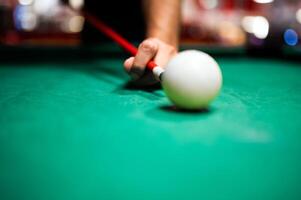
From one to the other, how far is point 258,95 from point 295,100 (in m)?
0.15

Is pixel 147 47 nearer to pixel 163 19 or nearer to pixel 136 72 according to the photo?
pixel 136 72

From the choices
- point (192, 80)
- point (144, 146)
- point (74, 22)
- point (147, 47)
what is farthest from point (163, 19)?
point (74, 22)

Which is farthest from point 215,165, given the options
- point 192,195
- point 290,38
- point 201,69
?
point 290,38

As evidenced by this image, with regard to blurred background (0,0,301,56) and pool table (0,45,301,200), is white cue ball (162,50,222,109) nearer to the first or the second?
pool table (0,45,301,200)

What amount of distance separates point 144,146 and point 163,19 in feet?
4.41

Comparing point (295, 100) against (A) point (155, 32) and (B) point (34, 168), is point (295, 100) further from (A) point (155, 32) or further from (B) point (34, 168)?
(B) point (34, 168)

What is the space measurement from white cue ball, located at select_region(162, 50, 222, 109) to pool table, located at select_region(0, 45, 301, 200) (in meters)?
0.04

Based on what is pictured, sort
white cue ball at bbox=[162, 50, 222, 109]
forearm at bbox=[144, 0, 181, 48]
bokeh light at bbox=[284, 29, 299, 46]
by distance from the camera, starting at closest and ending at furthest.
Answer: white cue ball at bbox=[162, 50, 222, 109] < forearm at bbox=[144, 0, 181, 48] < bokeh light at bbox=[284, 29, 299, 46]

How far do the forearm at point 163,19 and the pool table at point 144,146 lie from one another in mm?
510

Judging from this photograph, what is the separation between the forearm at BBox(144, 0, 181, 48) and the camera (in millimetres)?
1999

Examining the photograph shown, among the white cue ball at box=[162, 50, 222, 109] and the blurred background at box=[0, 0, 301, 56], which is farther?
the blurred background at box=[0, 0, 301, 56]

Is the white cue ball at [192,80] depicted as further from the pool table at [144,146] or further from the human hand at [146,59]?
the human hand at [146,59]

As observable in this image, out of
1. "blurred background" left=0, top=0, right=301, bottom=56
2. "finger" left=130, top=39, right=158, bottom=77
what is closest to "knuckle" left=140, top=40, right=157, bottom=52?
"finger" left=130, top=39, right=158, bottom=77

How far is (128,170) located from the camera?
2.34 ft
